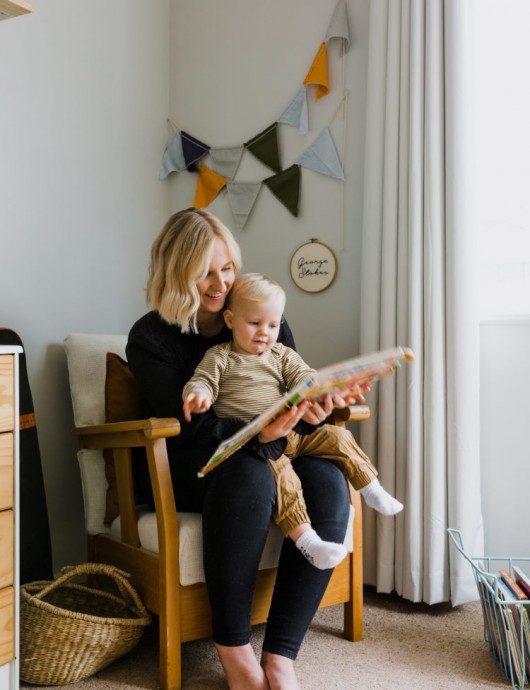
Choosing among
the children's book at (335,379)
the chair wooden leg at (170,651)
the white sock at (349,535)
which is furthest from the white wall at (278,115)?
the chair wooden leg at (170,651)

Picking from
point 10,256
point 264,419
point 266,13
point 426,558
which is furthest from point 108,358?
point 266,13

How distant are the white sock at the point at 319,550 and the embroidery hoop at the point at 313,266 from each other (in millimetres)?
1068

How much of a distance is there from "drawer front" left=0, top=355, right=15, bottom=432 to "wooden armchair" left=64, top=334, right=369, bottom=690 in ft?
1.00

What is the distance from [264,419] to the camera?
4.67 ft

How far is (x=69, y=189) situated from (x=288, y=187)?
75 cm

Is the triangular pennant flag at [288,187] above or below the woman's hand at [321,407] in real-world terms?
above

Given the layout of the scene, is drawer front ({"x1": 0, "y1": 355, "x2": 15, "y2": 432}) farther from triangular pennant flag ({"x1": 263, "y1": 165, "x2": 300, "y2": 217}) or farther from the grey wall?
triangular pennant flag ({"x1": 263, "y1": 165, "x2": 300, "y2": 217})

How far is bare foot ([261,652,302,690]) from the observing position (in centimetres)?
152

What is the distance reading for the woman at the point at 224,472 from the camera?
1.56 meters

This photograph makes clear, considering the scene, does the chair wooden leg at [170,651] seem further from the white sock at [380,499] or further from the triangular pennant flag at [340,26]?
the triangular pennant flag at [340,26]

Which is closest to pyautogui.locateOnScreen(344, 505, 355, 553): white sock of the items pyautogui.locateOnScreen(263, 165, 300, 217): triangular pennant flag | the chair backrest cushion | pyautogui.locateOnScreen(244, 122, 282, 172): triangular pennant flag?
the chair backrest cushion

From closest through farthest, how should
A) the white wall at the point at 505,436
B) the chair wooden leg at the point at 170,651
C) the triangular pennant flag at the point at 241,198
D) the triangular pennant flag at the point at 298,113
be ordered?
the chair wooden leg at the point at 170,651, the white wall at the point at 505,436, the triangular pennant flag at the point at 298,113, the triangular pennant flag at the point at 241,198

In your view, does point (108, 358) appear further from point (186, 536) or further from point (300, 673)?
point (300, 673)

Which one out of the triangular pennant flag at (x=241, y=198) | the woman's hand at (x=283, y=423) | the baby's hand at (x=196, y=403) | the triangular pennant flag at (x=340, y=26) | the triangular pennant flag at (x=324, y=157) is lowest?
the woman's hand at (x=283, y=423)
